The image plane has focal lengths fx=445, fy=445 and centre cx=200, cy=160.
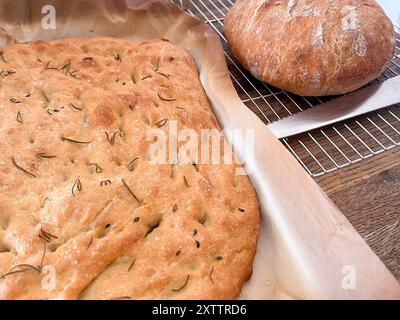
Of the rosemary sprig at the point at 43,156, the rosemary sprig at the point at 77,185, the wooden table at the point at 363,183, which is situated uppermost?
the wooden table at the point at 363,183

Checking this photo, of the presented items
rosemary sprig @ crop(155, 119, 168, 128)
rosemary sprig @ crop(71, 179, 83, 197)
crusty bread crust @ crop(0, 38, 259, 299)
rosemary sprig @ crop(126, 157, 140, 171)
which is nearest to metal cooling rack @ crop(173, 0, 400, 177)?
crusty bread crust @ crop(0, 38, 259, 299)

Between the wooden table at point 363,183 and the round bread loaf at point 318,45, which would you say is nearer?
the wooden table at point 363,183

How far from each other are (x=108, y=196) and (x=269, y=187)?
463mm

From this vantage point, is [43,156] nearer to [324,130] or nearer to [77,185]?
[77,185]

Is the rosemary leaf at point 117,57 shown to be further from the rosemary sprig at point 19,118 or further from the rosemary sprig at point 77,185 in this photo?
the rosemary sprig at point 77,185

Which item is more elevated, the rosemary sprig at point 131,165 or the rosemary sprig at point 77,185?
the rosemary sprig at point 131,165

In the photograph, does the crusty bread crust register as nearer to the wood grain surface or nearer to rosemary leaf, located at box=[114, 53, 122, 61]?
rosemary leaf, located at box=[114, 53, 122, 61]

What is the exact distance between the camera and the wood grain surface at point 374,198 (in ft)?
4.24

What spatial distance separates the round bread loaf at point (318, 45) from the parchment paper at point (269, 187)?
0.18 meters

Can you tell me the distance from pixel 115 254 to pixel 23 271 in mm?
208

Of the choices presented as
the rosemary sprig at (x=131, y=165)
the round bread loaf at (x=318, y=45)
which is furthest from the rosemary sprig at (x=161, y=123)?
the round bread loaf at (x=318, y=45)

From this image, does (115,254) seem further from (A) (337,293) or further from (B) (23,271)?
(A) (337,293)

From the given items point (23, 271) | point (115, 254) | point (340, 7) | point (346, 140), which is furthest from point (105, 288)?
point (340, 7)

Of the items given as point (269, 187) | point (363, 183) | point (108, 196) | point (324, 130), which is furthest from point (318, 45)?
point (108, 196)
